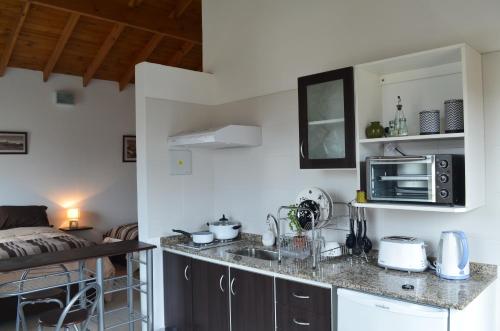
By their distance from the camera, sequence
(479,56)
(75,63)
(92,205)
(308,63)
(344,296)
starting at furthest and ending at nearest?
(92,205) → (75,63) → (308,63) → (479,56) → (344,296)

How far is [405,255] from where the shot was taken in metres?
2.20

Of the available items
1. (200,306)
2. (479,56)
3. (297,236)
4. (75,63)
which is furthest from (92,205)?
(479,56)

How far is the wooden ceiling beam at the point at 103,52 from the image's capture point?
517cm

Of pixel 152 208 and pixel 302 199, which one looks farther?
pixel 152 208

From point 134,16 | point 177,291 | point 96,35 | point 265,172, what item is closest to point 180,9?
point 134,16

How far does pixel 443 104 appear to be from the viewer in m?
2.32

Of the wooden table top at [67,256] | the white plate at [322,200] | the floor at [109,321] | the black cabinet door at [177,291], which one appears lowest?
the floor at [109,321]

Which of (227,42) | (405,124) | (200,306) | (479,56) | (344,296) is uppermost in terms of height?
(227,42)

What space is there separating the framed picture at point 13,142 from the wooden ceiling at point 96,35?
0.82m

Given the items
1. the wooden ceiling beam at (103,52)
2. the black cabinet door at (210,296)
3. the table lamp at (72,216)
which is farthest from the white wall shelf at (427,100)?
the table lamp at (72,216)

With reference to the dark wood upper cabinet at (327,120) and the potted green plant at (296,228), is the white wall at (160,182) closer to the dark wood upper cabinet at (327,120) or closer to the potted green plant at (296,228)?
the potted green plant at (296,228)

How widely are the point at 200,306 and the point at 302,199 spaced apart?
1051 mm

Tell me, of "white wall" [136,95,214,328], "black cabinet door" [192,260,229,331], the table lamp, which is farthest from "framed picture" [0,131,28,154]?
"black cabinet door" [192,260,229,331]

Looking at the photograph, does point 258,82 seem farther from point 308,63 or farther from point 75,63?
point 75,63
